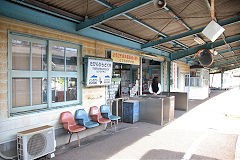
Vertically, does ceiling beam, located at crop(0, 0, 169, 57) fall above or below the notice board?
above

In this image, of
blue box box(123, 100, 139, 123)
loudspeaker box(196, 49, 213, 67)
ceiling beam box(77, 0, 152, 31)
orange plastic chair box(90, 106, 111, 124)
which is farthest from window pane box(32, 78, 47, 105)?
loudspeaker box(196, 49, 213, 67)

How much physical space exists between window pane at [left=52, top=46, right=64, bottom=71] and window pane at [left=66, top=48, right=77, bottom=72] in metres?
0.18

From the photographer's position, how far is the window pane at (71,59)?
14.0 ft

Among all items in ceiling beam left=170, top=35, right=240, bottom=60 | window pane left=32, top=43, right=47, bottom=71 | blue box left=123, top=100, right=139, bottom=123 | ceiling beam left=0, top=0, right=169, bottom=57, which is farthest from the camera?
ceiling beam left=170, top=35, right=240, bottom=60

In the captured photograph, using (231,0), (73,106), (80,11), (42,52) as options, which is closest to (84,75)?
(73,106)

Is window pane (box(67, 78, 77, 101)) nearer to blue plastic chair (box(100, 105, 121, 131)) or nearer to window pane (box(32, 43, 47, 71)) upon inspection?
window pane (box(32, 43, 47, 71))

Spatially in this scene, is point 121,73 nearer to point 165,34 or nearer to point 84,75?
point 165,34

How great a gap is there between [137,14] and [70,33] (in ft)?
5.99

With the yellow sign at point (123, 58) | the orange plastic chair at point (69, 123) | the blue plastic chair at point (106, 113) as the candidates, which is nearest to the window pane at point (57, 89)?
the orange plastic chair at point (69, 123)

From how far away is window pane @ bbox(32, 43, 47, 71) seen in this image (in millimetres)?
3572

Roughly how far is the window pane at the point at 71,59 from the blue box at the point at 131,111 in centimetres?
235

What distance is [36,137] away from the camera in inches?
120

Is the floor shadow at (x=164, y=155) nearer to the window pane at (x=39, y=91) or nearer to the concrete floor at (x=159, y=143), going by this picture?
the concrete floor at (x=159, y=143)

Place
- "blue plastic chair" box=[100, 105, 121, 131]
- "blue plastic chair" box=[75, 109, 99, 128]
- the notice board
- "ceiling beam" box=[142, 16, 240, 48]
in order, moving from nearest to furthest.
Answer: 1. "blue plastic chair" box=[75, 109, 99, 128]
2. the notice board
3. "blue plastic chair" box=[100, 105, 121, 131]
4. "ceiling beam" box=[142, 16, 240, 48]
